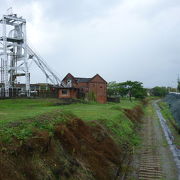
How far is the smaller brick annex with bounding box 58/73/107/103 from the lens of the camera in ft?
157

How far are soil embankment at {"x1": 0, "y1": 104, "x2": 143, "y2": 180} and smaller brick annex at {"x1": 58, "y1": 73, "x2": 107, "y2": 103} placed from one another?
32.1 metres

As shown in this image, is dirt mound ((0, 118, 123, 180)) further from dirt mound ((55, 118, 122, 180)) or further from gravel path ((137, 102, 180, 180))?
gravel path ((137, 102, 180, 180))

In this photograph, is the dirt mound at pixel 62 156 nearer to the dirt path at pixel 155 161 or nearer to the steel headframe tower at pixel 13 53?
the dirt path at pixel 155 161

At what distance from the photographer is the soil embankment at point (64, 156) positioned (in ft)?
26.1

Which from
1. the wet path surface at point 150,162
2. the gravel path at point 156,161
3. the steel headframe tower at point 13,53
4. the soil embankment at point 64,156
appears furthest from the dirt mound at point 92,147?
the steel headframe tower at point 13,53

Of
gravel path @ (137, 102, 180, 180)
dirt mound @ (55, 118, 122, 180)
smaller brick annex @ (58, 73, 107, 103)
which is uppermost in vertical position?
smaller brick annex @ (58, 73, 107, 103)

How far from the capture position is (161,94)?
433 feet

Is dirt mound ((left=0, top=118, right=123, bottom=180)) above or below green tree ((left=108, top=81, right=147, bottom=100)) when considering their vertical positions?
below

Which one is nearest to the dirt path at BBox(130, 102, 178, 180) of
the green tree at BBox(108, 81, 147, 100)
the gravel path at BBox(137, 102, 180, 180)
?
the gravel path at BBox(137, 102, 180, 180)

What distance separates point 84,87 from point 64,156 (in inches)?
1707

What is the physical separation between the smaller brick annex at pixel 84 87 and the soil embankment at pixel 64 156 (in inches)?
1265

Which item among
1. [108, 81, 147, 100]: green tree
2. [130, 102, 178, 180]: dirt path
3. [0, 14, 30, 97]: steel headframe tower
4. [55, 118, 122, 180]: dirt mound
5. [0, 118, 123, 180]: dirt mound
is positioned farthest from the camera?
[108, 81, 147, 100]: green tree

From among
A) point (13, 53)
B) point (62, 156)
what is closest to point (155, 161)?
point (62, 156)

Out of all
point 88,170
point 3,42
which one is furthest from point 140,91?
point 88,170
